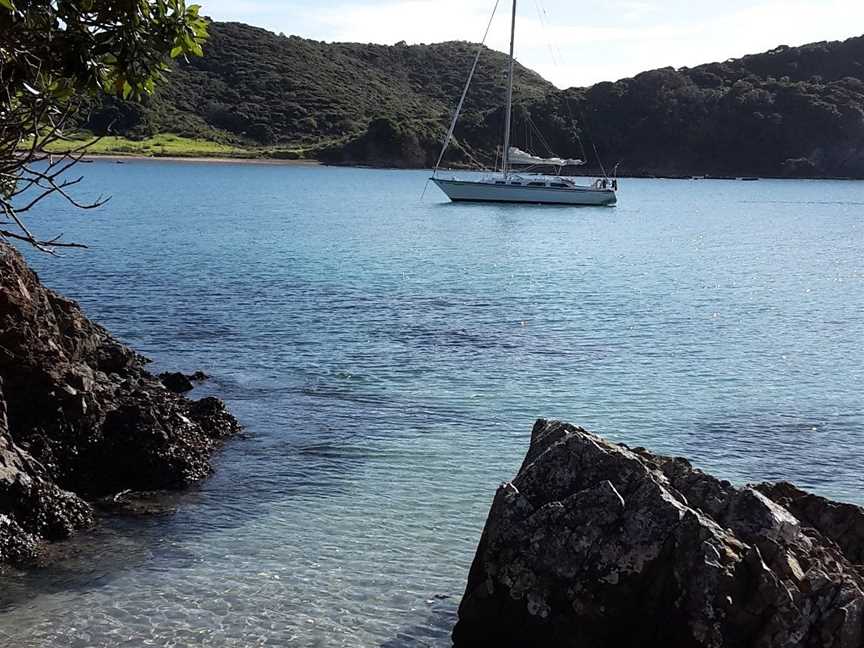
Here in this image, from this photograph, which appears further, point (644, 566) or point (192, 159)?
point (192, 159)

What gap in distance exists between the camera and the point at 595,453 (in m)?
10.6

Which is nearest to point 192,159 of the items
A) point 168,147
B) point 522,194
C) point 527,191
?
point 168,147

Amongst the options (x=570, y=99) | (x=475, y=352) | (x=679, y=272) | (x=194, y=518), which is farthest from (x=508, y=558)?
(x=570, y=99)

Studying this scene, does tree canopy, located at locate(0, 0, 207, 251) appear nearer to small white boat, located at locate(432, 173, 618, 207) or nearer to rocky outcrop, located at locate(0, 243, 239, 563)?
rocky outcrop, located at locate(0, 243, 239, 563)

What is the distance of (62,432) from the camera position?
48.8 ft

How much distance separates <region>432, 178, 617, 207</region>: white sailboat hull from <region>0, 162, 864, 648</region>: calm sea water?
97.5 feet

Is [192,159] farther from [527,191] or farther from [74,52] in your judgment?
[74,52]

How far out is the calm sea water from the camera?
467 inches

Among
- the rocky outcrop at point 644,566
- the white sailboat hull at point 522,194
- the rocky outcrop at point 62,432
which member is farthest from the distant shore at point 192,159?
the rocky outcrop at point 644,566

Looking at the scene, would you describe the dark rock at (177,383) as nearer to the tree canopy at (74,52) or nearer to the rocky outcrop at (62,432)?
the rocky outcrop at (62,432)

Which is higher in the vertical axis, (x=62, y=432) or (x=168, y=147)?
(x=168, y=147)

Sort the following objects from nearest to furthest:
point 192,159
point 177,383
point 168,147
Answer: point 177,383
point 192,159
point 168,147

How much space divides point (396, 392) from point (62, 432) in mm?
8702

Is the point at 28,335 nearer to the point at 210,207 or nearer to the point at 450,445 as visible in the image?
the point at 450,445
